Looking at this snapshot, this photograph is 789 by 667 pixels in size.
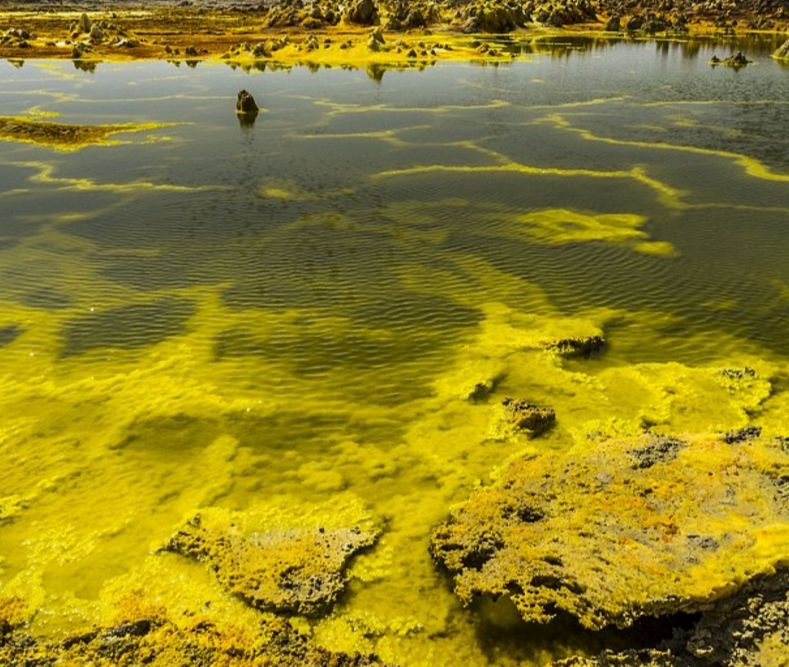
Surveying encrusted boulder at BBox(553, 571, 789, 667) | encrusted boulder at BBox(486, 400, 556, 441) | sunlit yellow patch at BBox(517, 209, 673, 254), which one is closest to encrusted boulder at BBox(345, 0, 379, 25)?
sunlit yellow patch at BBox(517, 209, 673, 254)

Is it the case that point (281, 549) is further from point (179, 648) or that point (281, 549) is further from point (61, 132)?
point (61, 132)

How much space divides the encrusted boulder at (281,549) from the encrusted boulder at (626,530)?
2.17 meters

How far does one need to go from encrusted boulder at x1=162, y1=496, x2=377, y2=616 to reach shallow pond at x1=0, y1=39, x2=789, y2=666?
0.36 m

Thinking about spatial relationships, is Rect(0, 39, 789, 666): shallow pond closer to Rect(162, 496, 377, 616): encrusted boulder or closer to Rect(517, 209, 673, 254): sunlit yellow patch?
Rect(517, 209, 673, 254): sunlit yellow patch

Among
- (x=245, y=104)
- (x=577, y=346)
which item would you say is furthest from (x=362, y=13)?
(x=577, y=346)

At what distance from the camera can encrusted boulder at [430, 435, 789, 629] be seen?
33.1 feet

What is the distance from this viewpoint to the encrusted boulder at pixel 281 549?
1152cm

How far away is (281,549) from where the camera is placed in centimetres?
1259

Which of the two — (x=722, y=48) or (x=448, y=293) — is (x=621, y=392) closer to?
(x=448, y=293)

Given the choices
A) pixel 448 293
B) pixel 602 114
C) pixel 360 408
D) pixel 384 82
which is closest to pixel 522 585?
pixel 360 408

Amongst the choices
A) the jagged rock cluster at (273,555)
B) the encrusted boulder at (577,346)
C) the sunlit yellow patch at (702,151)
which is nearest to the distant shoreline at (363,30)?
the sunlit yellow patch at (702,151)

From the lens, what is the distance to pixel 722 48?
341ft

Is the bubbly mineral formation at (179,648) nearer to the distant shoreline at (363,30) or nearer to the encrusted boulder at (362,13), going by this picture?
the distant shoreline at (363,30)

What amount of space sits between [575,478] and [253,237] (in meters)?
22.1
